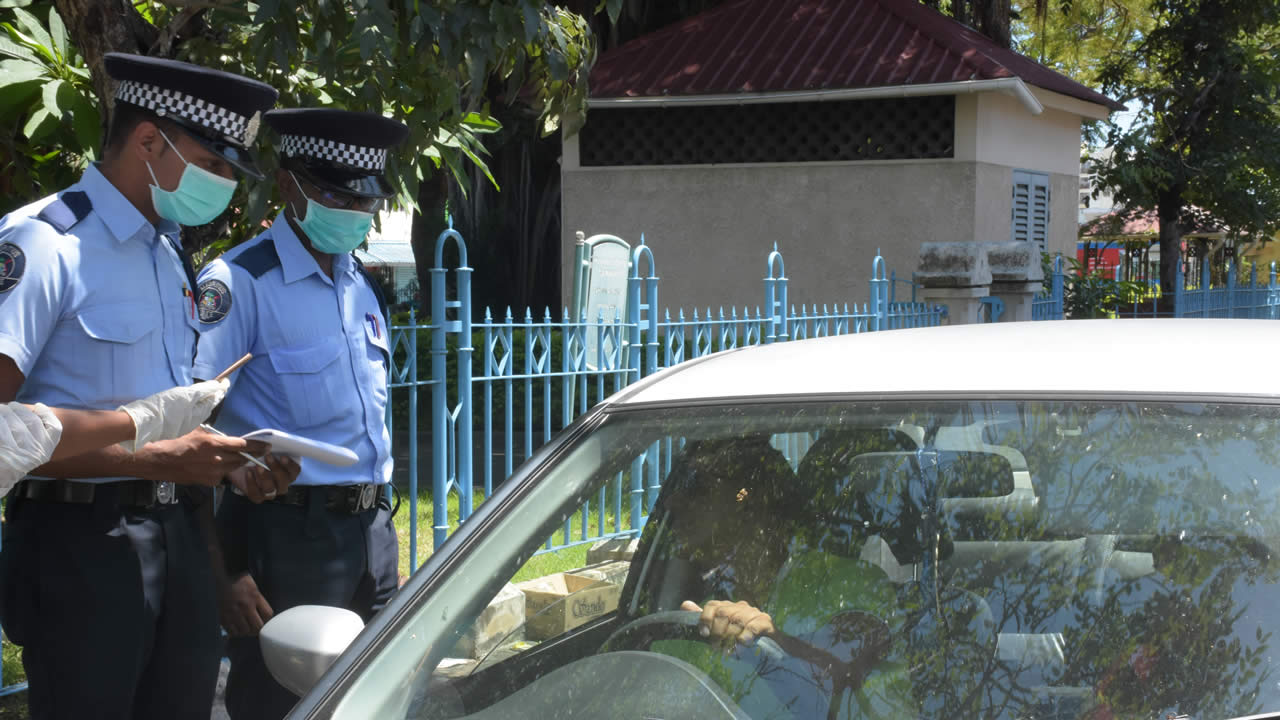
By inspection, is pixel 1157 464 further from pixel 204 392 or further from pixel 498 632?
pixel 204 392

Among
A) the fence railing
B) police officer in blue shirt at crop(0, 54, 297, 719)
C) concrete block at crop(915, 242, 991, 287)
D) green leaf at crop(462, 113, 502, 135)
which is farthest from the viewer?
concrete block at crop(915, 242, 991, 287)

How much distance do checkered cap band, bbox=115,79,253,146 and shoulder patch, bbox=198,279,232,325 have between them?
15.8 inches

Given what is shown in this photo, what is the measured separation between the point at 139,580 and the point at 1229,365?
2153 millimetres

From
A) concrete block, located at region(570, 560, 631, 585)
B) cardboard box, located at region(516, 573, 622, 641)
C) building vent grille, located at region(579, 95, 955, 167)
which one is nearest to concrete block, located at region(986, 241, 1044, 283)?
building vent grille, located at region(579, 95, 955, 167)

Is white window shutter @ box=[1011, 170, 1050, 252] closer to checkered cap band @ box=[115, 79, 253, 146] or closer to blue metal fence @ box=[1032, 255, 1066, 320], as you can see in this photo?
blue metal fence @ box=[1032, 255, 1066, 320]

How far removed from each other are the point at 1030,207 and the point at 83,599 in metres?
13.1

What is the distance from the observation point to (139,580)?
2.74 meters

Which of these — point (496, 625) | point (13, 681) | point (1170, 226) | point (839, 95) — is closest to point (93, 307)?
point (496, 625)

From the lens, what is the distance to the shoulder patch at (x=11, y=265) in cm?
256

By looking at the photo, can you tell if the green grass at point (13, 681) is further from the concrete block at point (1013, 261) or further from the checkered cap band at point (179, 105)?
the concrete block at point (1013, 261)

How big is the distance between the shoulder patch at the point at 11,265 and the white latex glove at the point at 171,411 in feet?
1.05

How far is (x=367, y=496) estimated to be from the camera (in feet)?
11.0

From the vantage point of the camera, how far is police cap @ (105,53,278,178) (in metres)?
2.85

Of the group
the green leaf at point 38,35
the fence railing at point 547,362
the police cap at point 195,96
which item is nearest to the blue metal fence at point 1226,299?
the fence railing at point 547,362
